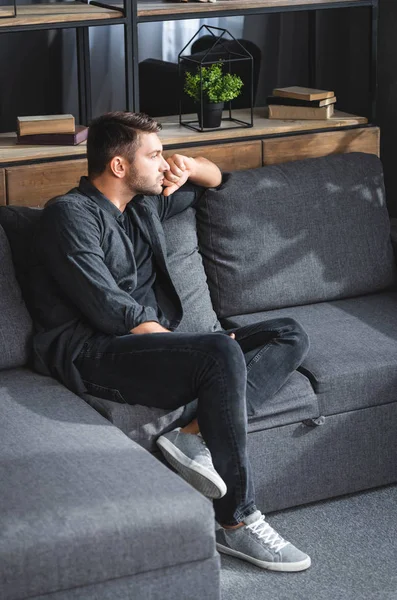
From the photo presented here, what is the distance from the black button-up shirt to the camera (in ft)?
9.08

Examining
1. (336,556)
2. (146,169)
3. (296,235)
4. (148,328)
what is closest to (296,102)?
(296,235)

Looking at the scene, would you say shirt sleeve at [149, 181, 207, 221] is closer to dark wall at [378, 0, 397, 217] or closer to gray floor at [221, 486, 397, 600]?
gray floor at [221, 486, 397, 600]

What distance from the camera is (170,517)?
2.19 meters

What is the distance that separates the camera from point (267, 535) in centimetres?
272

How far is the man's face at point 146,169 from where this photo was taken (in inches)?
117

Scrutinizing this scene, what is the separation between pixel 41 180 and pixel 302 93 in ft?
3.53

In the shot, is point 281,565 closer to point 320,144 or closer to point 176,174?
point 176,174

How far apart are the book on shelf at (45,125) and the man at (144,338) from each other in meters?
0.40

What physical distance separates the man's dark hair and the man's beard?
0.04 meters

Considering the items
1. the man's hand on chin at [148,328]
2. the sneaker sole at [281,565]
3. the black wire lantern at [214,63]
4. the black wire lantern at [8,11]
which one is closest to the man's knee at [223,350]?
the man's hand on chin at [148,328]

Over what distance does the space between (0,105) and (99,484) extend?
6.03ft

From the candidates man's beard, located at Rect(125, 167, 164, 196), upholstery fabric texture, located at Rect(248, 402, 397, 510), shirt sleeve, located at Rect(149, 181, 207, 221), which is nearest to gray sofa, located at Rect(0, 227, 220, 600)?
upholstery fabric texture, located at Rect(248, 402, 397, 510)

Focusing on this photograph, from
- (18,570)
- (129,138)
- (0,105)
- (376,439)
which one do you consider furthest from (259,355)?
(0,105)

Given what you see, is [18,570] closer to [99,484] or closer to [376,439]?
[99,484]
